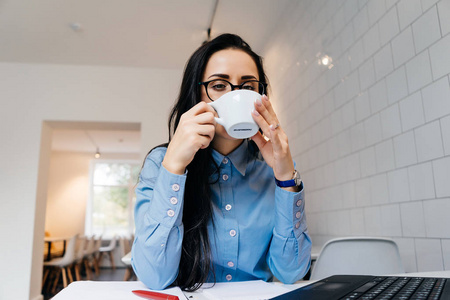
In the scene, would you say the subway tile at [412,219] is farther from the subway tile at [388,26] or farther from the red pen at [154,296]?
the red pen at [154,296]

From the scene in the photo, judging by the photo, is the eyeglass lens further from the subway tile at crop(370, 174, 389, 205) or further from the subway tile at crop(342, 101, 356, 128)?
the subway tile at crop(342, 101, 356, 128)

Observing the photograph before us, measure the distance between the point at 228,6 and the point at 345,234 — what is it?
2170 millimetres

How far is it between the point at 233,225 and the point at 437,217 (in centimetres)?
89

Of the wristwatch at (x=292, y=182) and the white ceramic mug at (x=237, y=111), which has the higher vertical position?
the white ceramic mug at (x=237, y=111)

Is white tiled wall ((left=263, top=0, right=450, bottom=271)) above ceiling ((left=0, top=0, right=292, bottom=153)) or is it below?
below

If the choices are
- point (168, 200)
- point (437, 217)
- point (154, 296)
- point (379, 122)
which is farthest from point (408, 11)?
point (154, 296)

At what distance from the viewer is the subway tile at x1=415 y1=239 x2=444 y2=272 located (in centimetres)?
129

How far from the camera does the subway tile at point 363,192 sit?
5.86 feet

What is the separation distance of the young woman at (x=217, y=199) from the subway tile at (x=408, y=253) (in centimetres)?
84

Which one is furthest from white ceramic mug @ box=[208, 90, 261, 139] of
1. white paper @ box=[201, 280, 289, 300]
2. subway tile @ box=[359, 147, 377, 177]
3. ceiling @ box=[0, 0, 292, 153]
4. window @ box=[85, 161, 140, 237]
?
window @ box=[85, 161, 140, 237]

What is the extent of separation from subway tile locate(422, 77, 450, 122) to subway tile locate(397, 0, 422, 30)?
12.1 inches

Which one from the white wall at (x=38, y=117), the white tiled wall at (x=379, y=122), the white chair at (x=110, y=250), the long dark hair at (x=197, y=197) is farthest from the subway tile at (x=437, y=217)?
the white chair at (x=110, y=250)

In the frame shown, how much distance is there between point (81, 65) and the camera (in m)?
4.45

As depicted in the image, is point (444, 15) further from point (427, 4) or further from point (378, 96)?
point (378, 96)
